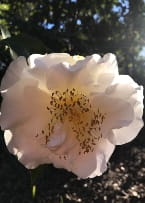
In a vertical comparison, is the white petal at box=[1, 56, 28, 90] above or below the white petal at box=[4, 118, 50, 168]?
above

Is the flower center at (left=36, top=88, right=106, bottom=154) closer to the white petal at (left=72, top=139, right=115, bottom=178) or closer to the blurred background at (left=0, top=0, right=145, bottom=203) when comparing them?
the white petal at (left=72, top=139, right=115, bottom=178)

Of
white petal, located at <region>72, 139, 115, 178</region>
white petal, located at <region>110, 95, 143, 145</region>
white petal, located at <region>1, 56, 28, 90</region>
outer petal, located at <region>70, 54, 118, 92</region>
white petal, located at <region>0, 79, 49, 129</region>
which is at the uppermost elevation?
white petal, located at <region>1, 56, 28, 90</region>

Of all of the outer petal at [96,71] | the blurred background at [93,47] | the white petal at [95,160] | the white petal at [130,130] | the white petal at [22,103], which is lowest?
the blurred background at [93,47]

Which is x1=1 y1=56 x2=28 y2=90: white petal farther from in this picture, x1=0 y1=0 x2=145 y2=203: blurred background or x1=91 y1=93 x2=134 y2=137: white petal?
x1=0 y1=0 x2=145 y2=203: blurred background

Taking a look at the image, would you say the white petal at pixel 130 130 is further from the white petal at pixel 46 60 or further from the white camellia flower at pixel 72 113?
the white petal at pixel 46 60

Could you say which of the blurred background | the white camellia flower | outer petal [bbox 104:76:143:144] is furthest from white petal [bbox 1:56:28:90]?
the blurred background

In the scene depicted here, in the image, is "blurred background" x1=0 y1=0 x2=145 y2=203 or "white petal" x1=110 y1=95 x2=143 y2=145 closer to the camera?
"white petal" x1=110 y1=95 x2=143 y2=145

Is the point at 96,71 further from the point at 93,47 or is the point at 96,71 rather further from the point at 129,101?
the point at 93,47

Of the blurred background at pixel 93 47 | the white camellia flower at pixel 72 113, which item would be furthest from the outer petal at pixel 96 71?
the blurred background at pixel 93 47
